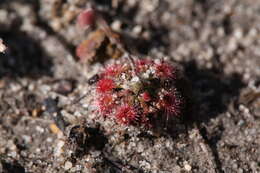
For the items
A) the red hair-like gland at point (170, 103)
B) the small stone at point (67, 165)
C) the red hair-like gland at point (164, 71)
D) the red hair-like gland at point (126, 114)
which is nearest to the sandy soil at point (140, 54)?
the small stone at point (67, 165)

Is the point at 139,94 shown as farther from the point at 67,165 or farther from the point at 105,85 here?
the point at 67,165

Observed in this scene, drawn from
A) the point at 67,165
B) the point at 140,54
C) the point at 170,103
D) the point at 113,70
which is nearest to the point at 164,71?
the point at 170,103

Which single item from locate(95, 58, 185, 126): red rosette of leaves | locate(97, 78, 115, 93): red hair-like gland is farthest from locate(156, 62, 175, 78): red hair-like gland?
locate(97, 78, 115, 93): red hair-like gland

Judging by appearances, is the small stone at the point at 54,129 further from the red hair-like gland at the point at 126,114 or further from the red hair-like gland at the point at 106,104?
the red hair-like gland at the point at 126,114

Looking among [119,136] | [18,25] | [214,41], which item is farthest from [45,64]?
[214,41]

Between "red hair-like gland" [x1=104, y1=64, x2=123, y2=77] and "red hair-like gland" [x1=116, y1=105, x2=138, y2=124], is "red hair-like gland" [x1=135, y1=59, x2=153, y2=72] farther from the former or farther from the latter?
"red hair-like gland" [x1=116, y1=105, x2=138, y2=124]
